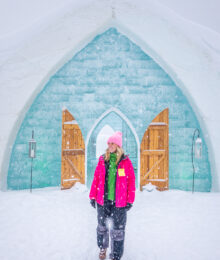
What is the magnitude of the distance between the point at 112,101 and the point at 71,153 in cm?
198

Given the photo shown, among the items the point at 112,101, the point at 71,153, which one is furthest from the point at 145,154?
the point at 71,153

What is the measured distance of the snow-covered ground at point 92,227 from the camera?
285 cm

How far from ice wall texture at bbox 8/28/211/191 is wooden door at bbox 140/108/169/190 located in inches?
5.7

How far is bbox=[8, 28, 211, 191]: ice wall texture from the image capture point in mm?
6008

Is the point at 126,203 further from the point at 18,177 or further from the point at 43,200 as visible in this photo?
the point at 18,177

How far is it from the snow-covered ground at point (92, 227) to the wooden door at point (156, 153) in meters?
0.59

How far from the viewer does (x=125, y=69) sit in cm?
618

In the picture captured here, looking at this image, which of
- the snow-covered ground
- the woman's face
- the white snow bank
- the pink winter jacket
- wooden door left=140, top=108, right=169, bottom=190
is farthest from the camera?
wooden door left=140, top=108, right=169, bottom=190

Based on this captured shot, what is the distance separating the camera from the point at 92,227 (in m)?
3.71

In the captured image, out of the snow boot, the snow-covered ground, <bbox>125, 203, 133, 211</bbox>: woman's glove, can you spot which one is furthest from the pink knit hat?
the snow-covered ground

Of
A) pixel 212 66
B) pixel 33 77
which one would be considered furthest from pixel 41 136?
pixel 212 66

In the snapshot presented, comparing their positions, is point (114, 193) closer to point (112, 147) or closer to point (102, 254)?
point (112, 147)

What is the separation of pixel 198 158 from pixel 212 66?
265 cm

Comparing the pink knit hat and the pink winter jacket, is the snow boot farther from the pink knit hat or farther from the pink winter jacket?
the pink knit hat
